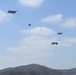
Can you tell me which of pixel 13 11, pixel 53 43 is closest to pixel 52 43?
pixel 53 43

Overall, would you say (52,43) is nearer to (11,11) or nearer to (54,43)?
(54,43)

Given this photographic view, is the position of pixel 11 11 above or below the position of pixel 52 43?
above

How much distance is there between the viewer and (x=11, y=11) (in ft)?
409

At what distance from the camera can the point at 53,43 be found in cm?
14425

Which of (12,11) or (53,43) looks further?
(53,43)

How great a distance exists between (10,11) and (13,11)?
1698 millimetres

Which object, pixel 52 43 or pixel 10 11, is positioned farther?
pixel 52 43

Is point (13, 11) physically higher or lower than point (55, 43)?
higher

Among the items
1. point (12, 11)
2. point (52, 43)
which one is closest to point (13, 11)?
point (12, 11)

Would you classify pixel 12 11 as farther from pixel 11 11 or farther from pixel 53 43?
pixel 53 43

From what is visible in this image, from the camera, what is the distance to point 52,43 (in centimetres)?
14350

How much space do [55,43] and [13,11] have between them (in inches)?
1277

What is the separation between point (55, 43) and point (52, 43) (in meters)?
1.62

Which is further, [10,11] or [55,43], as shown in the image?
[55,43]
